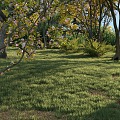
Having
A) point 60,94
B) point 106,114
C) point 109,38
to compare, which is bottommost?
point 106,114

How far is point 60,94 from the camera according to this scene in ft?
18.3

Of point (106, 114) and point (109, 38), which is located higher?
point (109, 38)

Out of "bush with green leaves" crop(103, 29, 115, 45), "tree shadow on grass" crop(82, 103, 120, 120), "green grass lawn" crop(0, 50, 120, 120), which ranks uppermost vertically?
"bush with green leaves" crop(103, 29, 115, 45)

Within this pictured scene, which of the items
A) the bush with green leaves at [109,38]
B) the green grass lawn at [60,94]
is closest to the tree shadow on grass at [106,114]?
the green grass lawn at [60,94]

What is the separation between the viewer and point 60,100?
16.9ft

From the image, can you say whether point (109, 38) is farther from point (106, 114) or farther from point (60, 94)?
point (106, 114)

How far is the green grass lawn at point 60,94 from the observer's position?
4469 mm

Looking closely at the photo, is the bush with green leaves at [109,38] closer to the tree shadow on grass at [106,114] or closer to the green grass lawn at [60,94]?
the green grass lawn at [60,94]

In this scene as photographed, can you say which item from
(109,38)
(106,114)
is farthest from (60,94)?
(109,38)

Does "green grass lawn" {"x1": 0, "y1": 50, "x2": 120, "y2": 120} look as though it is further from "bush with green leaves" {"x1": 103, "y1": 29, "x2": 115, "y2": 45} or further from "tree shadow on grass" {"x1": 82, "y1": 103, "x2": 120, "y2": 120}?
"bush with green leaves" {"x1": 103, "y1": 29, "x2": 115, "y2": 45}

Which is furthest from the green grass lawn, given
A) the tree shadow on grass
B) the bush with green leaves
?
the bush with green leaves

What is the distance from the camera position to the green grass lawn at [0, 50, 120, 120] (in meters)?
4.47

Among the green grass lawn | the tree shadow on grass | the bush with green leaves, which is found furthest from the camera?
the bush with green leaves

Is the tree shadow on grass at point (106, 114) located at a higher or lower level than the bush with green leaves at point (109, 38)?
lower
